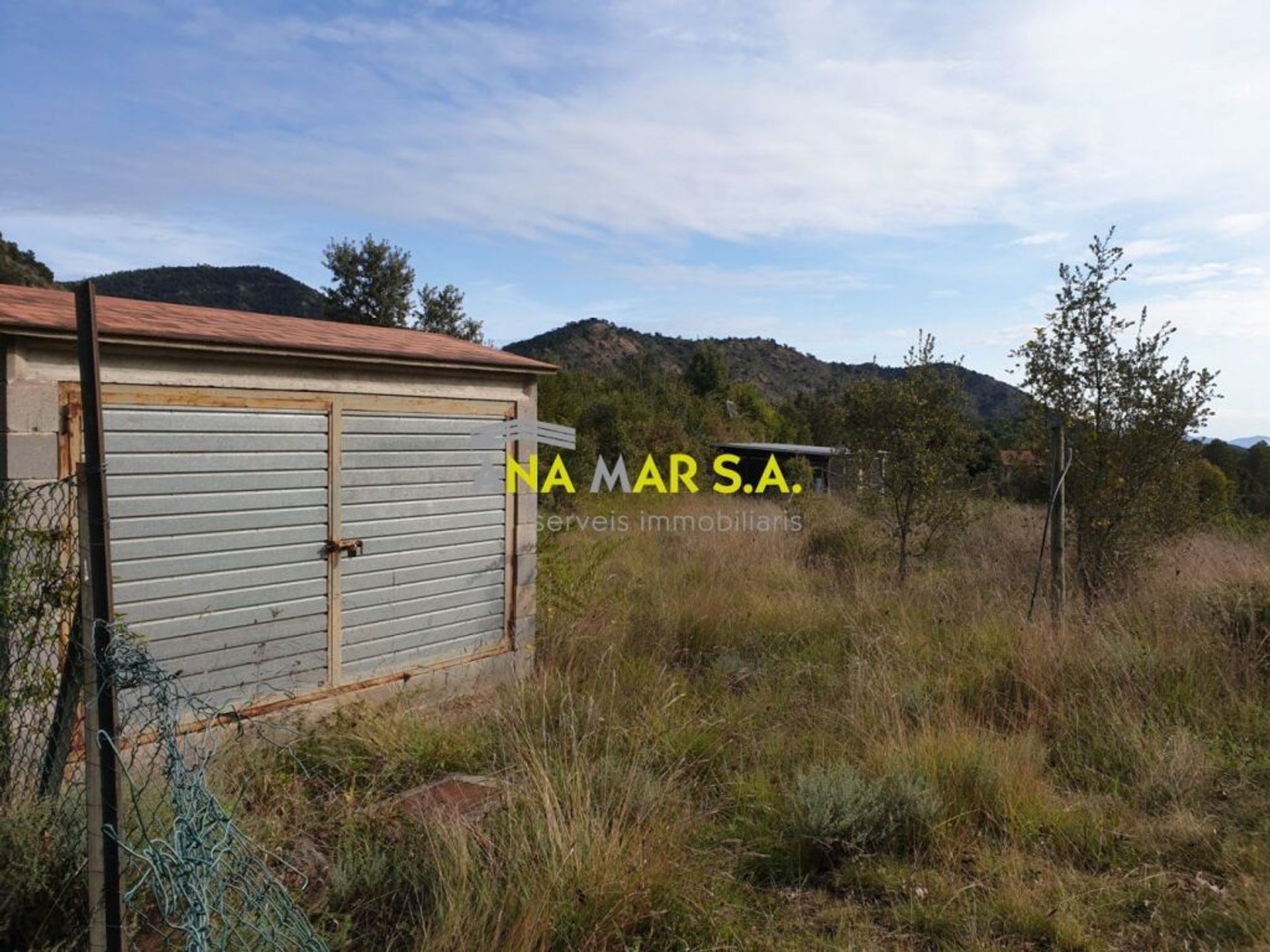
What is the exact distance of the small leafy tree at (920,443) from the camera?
9.49 m

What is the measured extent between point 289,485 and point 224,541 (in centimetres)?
48

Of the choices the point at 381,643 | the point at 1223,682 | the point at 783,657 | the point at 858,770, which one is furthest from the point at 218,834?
the point at 1223,682

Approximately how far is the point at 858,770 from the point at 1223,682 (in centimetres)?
277

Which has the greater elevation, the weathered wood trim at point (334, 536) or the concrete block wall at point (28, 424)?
the concrete block wall at point (28, 424)

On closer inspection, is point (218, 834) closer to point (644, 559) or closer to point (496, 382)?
point (496, 382)

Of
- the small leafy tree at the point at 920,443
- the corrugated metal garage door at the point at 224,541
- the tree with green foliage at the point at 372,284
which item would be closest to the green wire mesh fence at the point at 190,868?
the corrugated metal garage door at the point at 224,541

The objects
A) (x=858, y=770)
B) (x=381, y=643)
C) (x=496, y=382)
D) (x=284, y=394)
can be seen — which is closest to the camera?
(x=858, y=770)

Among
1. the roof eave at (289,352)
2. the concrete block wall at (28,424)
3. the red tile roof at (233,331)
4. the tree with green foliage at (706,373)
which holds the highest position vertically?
the tree with green foliage at (706,373)

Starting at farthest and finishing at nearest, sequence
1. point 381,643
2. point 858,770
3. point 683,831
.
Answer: point 381,643
point 858,770
point 683,831

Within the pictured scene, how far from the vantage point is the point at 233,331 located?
15.3 feet

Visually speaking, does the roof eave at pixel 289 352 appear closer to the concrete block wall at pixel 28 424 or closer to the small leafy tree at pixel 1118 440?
the concrete block wall at pixel 28 424

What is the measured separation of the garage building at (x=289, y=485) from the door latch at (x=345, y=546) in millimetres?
21

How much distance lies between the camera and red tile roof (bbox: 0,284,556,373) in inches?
154

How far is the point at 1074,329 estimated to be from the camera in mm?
8234
